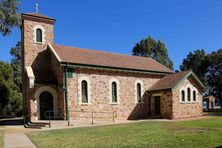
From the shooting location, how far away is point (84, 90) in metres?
25.5

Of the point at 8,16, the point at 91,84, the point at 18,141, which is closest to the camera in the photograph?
the point at 18,141

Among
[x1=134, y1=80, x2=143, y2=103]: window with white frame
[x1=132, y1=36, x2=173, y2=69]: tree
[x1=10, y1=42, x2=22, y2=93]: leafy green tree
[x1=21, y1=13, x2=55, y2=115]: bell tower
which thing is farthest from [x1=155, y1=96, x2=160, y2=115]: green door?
[x1=132, y1=36, x2=173, y2=69]: tree

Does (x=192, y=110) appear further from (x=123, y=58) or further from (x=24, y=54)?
(x=24, y=54)

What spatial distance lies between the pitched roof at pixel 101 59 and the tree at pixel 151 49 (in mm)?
28741

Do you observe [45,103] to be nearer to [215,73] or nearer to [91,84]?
[91,84]

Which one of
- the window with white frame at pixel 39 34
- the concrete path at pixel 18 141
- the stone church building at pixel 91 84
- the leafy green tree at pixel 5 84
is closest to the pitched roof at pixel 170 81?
the stone church building at pixel 91 84

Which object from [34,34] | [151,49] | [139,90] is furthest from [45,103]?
[151,49]

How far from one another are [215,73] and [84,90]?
37437 millimetres

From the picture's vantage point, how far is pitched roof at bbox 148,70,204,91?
1079 inches

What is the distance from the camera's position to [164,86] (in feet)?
92.1

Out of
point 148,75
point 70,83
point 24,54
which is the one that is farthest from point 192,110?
point 24,54

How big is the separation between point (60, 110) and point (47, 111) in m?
1.14

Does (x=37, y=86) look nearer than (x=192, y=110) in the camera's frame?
Yes

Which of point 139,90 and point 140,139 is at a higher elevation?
point 139,90
